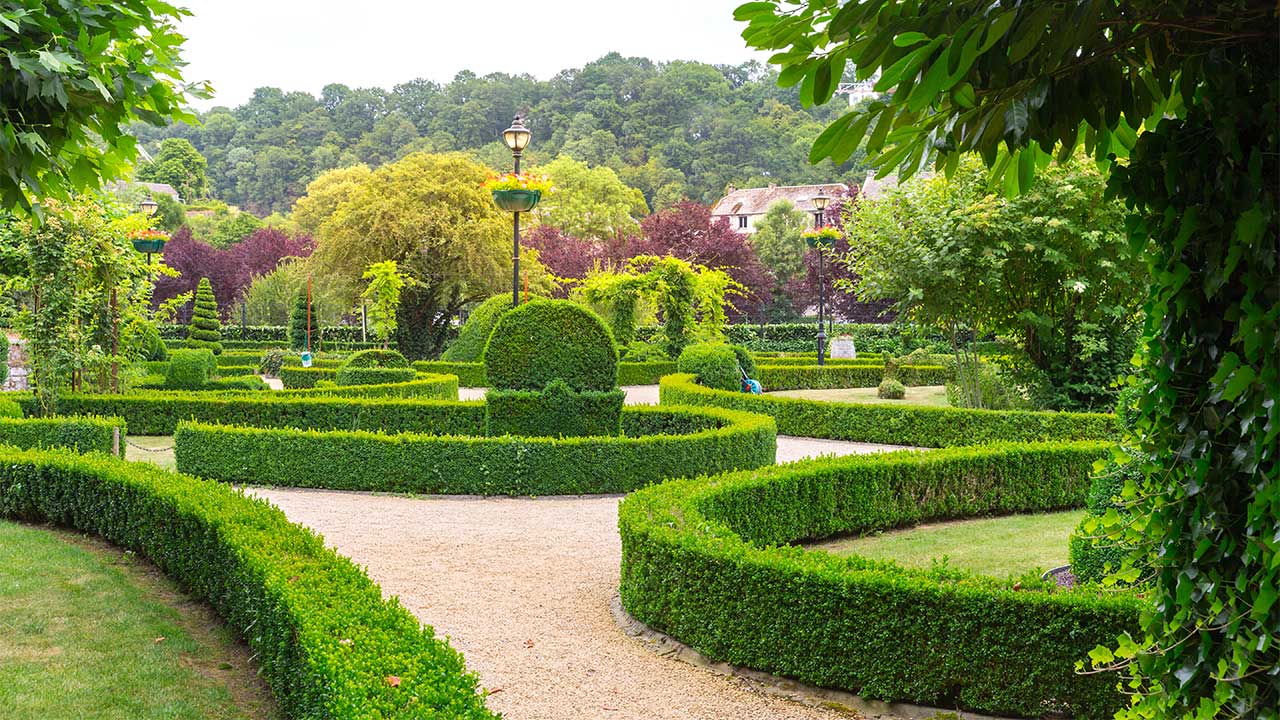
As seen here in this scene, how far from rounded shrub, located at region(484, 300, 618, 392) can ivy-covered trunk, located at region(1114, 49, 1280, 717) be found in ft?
35.4

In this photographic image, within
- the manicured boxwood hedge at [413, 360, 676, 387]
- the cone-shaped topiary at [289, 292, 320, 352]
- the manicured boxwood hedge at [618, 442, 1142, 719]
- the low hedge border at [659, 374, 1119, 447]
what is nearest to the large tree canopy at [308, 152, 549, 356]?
the cone-shaped topiary at [289, 292, 320, 352]

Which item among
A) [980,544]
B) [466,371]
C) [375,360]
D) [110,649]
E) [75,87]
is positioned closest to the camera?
[75,87]

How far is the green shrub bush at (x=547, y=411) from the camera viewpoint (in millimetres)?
13289

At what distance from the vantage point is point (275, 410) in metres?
15.9

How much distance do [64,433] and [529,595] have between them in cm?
786

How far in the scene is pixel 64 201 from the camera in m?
5.12

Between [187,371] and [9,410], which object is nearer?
[9,410]

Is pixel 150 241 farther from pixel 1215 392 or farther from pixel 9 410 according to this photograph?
pixel 1215 392

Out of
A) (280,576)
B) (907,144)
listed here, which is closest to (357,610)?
(280,576)

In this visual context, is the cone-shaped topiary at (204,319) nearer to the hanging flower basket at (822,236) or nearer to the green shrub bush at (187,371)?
the green shrub bush at (187,371)

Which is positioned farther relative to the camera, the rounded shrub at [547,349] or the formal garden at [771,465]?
the rounded shrub at [547,349]

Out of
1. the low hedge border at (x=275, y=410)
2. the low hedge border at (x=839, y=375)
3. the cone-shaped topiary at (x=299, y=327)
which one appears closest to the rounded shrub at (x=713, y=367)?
the low hedge border at (x=839, y=375)

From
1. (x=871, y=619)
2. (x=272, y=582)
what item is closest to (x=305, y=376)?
(x=272, y=582)

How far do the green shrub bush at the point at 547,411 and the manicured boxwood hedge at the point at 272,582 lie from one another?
4657mm
